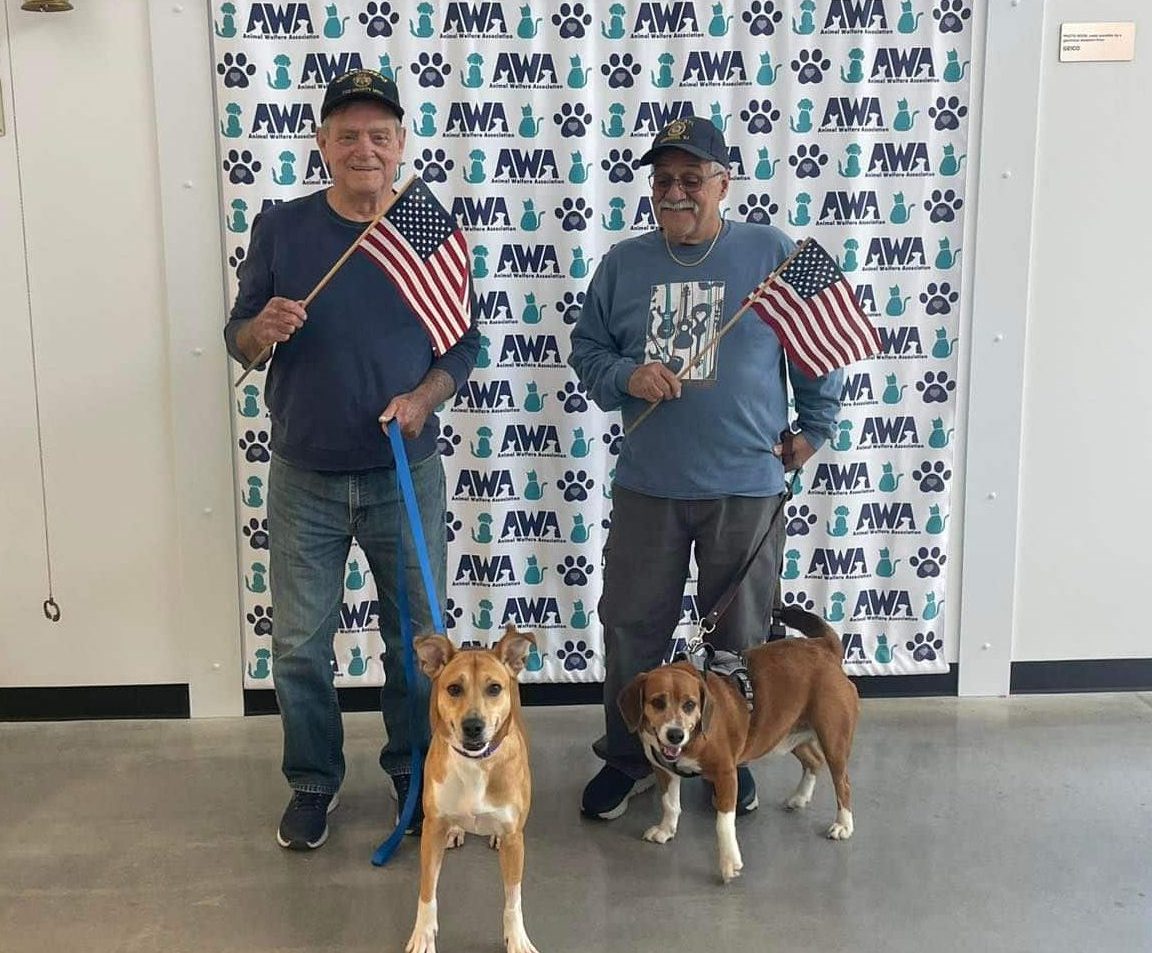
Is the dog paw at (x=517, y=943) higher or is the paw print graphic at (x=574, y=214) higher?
the paw print graphic at (x=574, y=214)

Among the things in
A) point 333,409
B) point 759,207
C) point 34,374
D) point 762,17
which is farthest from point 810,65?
point 34,374

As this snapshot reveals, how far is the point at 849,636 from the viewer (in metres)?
3.56

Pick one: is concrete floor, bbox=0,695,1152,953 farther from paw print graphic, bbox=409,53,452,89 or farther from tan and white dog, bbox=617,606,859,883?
paw print graphic, bbox=409,53,452,89

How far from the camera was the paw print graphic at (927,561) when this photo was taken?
351cm

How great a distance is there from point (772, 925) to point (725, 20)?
99.6 inches

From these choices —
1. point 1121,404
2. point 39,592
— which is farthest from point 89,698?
point 1121,404

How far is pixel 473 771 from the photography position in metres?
2.19

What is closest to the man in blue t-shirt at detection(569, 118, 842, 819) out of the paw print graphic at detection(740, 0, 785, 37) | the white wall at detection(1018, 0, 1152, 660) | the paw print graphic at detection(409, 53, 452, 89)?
the paw print graphic at detection(740, 0, 785, 37)

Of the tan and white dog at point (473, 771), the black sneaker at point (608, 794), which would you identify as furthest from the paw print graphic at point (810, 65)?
the black sneaker at point (608, 794)

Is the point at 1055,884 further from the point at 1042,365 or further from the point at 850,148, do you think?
the point at 850,148

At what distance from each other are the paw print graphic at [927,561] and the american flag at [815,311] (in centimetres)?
108

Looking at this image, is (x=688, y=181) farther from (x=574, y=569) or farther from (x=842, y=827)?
(x=842, y=827)

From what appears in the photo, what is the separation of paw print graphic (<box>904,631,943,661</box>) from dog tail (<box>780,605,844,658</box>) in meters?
0.82

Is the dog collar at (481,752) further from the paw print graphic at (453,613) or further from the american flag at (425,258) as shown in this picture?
the paw print graphic at (453,613)
